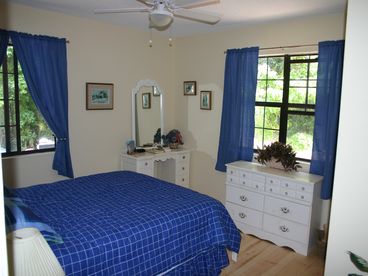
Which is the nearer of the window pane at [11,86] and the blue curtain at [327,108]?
the blue curtain at [327,108]

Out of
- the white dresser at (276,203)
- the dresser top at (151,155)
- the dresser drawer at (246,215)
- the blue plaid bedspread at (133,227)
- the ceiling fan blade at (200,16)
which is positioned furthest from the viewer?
the dresser top at (151,155)

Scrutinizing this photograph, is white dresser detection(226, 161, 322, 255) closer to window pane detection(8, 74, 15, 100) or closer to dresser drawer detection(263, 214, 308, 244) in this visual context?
dresser drawer detection(263, 214, 308, 244)

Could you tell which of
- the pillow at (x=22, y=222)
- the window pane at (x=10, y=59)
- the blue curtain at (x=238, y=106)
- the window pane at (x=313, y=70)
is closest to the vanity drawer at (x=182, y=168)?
the blue curtain at (x=238, y=106)

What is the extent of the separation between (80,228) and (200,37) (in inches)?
129

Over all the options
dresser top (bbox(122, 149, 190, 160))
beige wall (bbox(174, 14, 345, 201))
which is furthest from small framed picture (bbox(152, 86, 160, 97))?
dresser top (bbox(122, 149, 190, 160))

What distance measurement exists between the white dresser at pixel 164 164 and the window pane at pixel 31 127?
1025mm

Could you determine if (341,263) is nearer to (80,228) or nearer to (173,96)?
(80,228)

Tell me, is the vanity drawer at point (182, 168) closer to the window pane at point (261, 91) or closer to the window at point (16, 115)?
the window pane at point (261, 91)

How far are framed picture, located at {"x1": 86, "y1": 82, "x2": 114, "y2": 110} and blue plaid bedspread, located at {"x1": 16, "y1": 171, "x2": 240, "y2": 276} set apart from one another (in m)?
1.25

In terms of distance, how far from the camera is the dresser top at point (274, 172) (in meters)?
3.26

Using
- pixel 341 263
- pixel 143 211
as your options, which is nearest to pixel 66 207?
pixel 143 211

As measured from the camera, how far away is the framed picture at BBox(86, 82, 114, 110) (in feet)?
12.7

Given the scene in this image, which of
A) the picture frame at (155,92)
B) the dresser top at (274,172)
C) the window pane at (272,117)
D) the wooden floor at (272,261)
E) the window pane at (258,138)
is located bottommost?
the wooden floor at (272,261)

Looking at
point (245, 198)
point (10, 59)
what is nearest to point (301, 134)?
point (245, 198)
